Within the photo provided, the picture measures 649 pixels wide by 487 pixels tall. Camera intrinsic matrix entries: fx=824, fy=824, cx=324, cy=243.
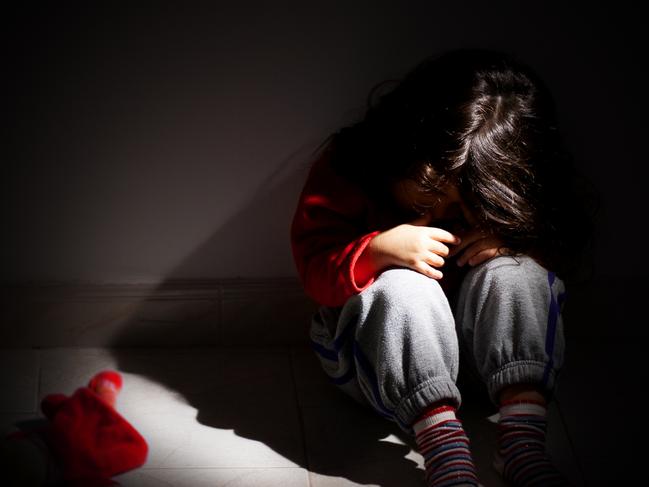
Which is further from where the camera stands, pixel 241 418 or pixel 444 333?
pixel 241 418

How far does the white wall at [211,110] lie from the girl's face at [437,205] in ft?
0.67

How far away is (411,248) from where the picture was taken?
102 centimetres

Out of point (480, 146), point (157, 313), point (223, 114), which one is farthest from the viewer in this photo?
point (157, 313)

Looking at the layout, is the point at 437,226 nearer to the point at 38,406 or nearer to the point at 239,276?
the point at 239,276

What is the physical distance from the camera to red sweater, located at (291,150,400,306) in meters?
1.09

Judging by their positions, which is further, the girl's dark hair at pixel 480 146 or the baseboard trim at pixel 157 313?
the baseboard trim at pixel 157 313

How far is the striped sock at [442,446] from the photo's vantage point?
3.22ft

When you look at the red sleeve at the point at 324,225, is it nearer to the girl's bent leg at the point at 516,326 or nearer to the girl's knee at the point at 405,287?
the girl's knee at the point at 405,287

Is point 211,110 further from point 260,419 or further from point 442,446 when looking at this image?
point 442,446

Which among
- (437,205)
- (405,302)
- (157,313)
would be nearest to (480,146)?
(437,205)

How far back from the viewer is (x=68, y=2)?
110 cm

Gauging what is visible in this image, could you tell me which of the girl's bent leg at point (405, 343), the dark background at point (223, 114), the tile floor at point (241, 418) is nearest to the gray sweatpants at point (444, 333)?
the girl's bent leg at point (405, 343)

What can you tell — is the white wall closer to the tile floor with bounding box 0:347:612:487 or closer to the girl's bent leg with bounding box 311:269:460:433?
the tile floor with bounding box 0:347:612:487

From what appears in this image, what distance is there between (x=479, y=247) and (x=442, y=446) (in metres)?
0.25
